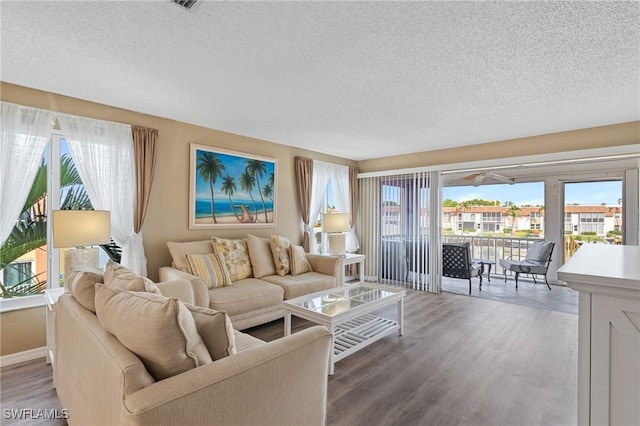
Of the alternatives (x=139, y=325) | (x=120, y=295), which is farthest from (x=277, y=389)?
(x=120, y=295)

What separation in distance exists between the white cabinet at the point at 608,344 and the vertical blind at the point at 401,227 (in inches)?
179

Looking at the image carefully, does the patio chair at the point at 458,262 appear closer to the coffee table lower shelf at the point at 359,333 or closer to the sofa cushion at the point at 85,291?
the coffee table lower shelf at the point at 359,333

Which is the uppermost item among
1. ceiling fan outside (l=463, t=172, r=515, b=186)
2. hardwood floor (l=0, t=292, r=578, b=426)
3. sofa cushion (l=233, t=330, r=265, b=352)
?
ceiling fan outside (l=463, t=172, r=515, b=186)

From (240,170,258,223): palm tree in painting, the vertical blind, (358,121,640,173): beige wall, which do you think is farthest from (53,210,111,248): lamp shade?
(358,121,640,173): beige wall

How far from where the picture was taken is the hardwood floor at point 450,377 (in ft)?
6.52

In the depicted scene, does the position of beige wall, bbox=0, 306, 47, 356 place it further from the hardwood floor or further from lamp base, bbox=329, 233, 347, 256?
lamp base, bbox=329, 233, 347, 256

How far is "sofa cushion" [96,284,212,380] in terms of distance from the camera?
1094 mm

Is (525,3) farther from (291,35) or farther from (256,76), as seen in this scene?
(256,76)

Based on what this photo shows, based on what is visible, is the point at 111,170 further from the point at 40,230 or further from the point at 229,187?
the point at 229,187

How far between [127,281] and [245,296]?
1.69 meters

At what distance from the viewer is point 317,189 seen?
5.40 meters

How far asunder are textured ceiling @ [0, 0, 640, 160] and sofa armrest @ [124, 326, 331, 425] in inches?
68.5

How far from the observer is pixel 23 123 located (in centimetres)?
269

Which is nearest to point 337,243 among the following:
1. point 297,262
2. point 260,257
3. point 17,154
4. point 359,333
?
point 297,262
